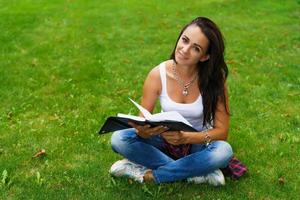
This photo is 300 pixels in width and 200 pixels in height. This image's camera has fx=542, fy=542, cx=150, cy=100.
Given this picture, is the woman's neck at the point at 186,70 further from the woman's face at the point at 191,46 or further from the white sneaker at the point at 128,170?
the white sneaker at the point at 128,170

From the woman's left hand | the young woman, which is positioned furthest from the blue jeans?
the woman's left hand

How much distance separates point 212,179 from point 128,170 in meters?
0.88

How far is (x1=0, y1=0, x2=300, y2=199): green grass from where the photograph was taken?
570cm

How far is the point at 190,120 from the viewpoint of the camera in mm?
5637

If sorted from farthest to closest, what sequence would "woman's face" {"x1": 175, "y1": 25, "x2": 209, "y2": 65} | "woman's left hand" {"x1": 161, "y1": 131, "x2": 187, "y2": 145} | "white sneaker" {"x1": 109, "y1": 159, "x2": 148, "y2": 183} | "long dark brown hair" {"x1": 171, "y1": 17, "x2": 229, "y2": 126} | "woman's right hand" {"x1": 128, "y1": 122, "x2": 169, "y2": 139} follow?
"white sneaker" {"x1": 109, "y1": 159, "x2": 148, "y2": 183} < "long dark brown hair" {"x1": 171, "y1": 17, "x2": 229, "y2": 126} < "woman's face" {"x1": 175, "y1": 25, "x2": 209, "y2": 65} < "woman's left hand" {"x1": 161, "y1": 131, "x2": 187, "y2": 145} < "woman's right hand" {"x1": 128, "y1": 122, "x2": 169, "y2": 139}

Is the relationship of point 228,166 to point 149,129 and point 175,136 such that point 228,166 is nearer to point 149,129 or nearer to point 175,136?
point 175,136

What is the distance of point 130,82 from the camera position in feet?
30.9

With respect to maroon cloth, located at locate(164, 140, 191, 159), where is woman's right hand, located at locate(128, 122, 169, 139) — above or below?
above

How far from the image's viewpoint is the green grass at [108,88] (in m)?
5.70

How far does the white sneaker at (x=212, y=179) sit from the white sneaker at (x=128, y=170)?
51 centimetres

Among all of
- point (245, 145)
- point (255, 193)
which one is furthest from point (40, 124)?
point (255, 193)

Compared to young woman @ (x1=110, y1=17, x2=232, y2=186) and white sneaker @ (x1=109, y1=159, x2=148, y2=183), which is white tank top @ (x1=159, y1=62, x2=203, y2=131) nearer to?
young woman @ (x1=110, y1=17, x2=232, y2=186)

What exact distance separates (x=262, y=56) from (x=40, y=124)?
5523mm

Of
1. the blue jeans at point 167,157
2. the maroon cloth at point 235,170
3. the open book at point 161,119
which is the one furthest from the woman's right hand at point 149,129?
the maroon cloth at point 235,170
